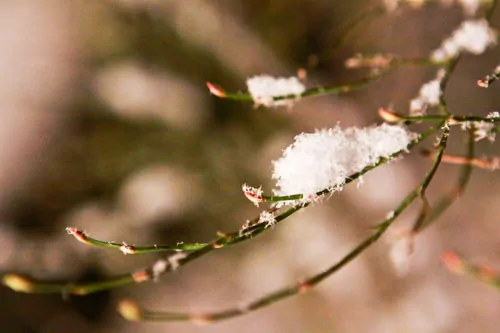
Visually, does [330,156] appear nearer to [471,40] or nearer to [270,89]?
[270,89]

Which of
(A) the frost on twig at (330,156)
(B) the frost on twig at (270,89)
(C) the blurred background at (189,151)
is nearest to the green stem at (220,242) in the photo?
(A) the frost on twig at (330,156)

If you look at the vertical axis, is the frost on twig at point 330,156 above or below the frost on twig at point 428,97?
below

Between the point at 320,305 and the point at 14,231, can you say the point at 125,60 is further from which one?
the point at 320,305

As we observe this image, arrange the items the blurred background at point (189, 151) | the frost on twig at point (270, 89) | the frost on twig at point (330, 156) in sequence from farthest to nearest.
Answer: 1. the blurred background at point (189, 151)
2. the frost on twig at point (270, 89)
3. the frost on twig at point (330, 156)

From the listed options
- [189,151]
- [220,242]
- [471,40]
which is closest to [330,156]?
[220,242]

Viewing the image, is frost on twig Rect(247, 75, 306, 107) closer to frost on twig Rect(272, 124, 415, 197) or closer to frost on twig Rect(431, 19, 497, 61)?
frost on twig Rect(272, 124, 415, 197)

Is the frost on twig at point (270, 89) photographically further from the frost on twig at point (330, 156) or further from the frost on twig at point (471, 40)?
the frost on twig at point (471, 40)
